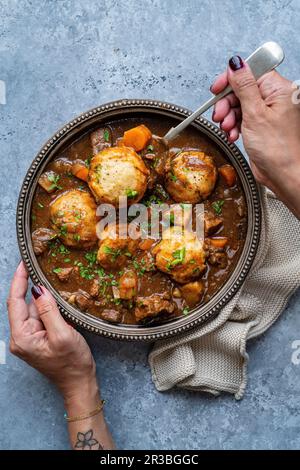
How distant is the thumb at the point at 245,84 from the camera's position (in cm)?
298

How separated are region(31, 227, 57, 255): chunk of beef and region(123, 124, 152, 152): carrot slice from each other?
1.97 feet

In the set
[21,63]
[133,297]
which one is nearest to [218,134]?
[133,297]

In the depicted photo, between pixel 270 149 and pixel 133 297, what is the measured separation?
1009mm

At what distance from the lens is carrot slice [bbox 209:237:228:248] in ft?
10.7

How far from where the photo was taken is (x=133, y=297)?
3248mm

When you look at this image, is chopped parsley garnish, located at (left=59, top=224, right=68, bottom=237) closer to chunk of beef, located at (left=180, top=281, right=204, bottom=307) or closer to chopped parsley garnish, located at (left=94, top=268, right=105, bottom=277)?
chopped parsley garnish, located at (left=94, top=268, right=105, bottom=277)

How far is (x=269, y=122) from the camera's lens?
3.04m

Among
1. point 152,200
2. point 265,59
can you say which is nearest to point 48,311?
point 152,200

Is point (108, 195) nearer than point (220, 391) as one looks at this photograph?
Yes

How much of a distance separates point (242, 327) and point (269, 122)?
113 centimetres

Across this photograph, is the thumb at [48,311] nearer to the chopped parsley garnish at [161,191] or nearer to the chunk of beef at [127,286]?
the chunk of beef at [127,286]

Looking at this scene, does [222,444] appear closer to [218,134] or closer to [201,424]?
[201,424]

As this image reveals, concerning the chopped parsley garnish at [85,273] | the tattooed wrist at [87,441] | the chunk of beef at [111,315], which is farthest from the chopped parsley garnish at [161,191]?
the tattooed wrist at [87,441]

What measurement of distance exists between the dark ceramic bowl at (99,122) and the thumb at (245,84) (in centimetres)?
24
